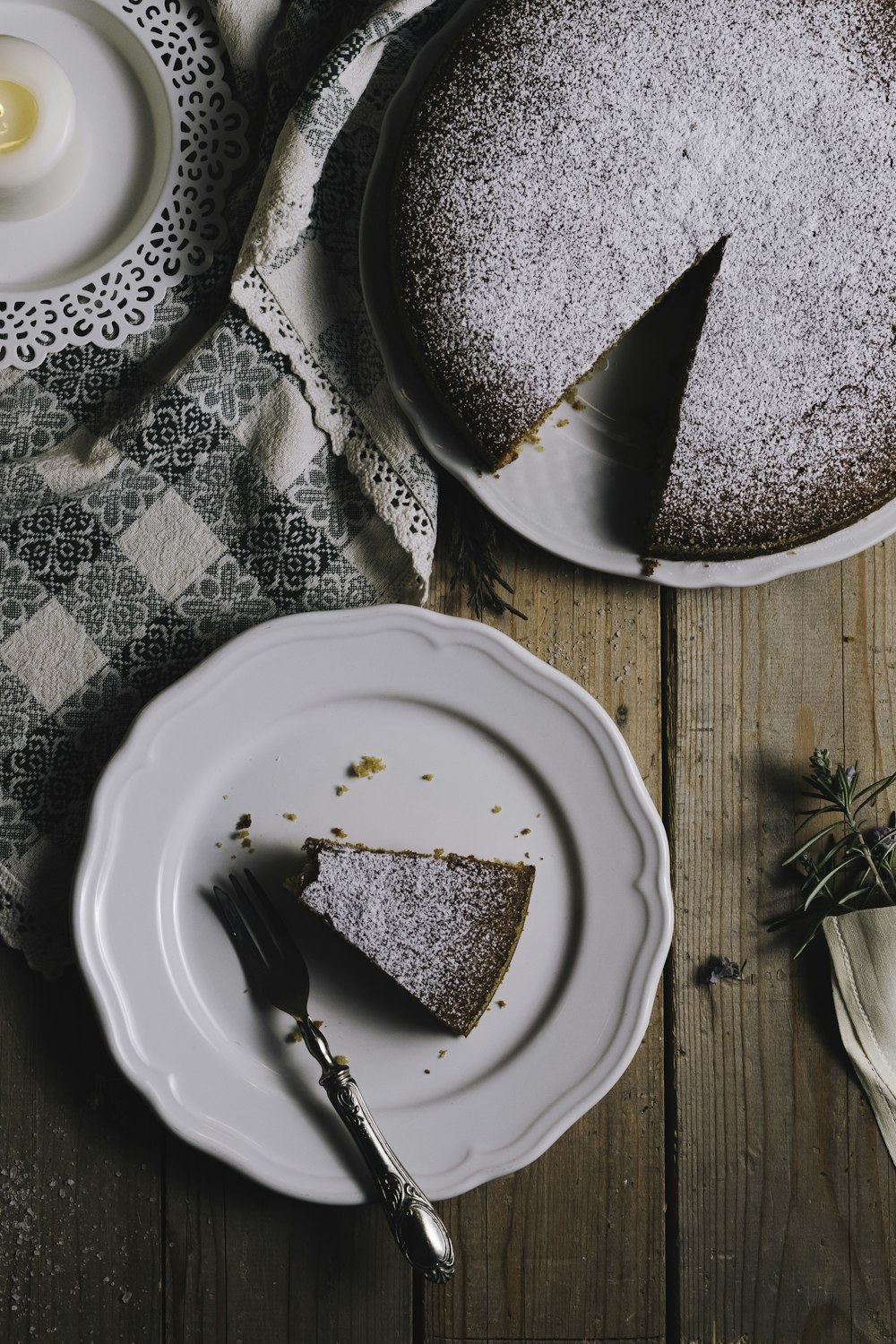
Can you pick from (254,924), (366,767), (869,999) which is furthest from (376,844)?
(869,999)

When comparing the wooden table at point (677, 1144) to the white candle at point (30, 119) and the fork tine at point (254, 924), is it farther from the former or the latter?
the white candle at point (30, 119)

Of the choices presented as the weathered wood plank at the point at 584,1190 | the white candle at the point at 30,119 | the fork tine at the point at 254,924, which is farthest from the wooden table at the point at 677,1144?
the white candle at the point at 30,119

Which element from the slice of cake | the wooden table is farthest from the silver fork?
the wooden table

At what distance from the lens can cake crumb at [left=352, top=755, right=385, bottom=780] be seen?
1793mm

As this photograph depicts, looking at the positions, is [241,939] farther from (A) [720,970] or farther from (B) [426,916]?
(A) [720,970]

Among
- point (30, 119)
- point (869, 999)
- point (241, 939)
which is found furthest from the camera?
point (869, 999)

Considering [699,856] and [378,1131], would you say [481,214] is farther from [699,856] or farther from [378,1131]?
[378,1131]

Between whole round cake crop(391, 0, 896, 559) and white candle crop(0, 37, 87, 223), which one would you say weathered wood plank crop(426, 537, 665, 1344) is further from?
white candle crop(0, 37, 87, 223)

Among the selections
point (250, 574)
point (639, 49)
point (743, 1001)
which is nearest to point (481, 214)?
point (639, 49)

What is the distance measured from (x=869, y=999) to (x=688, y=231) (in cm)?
157

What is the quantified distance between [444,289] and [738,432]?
0.61 m

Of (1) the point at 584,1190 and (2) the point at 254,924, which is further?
(1) the point at 584,1190

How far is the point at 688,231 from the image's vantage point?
1756 mm

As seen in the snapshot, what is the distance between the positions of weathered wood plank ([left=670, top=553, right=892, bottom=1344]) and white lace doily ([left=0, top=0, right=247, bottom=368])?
124cm
